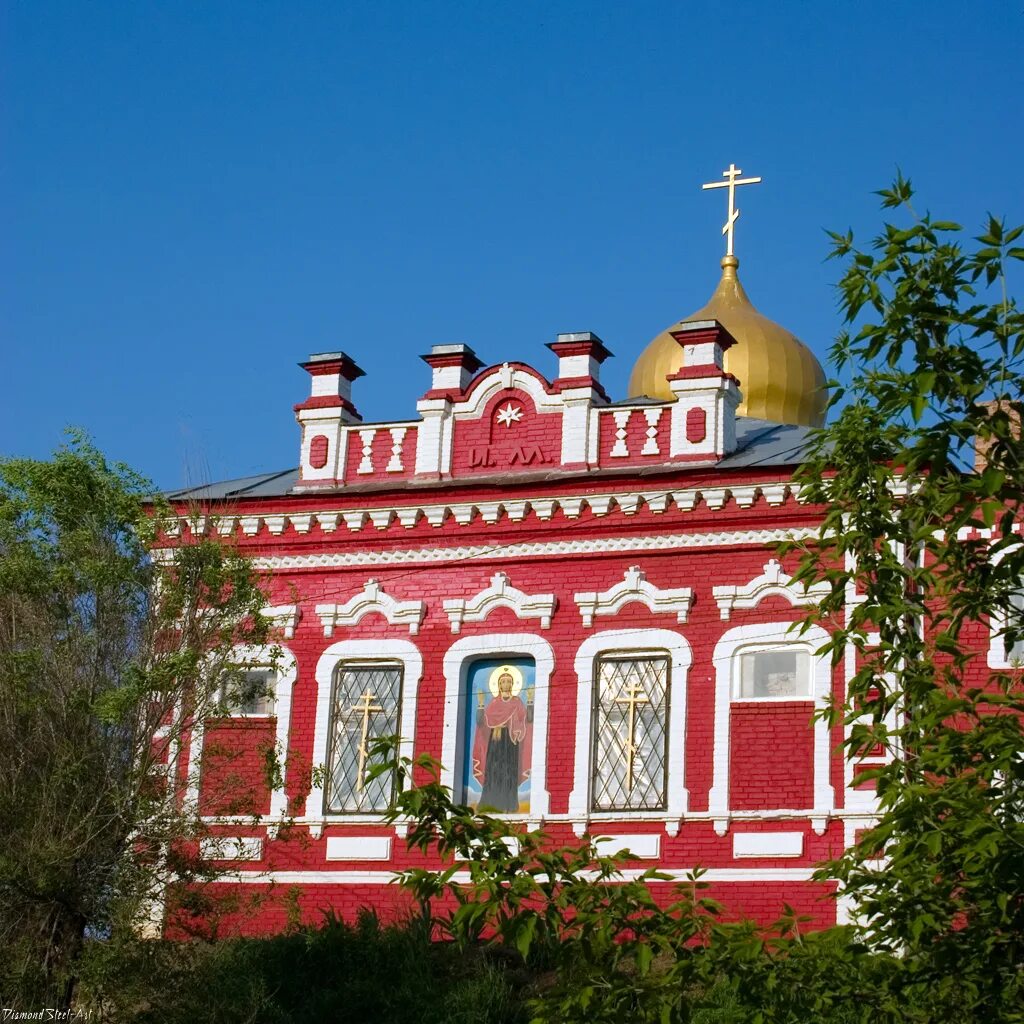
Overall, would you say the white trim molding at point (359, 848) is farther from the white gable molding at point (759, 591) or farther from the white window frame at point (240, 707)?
the white gable molding at point (759, 591)

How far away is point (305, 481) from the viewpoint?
2259 centimetres

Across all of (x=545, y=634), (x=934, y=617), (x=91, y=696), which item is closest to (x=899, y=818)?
(x=934, y=617)

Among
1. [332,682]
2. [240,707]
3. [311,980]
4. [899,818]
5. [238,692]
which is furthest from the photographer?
[332,682]

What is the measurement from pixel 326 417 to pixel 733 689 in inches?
235

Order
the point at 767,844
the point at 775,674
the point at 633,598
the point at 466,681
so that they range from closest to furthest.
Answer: the point at 767,844, the point at 775,674, the point at 633,598, the point at 466,681

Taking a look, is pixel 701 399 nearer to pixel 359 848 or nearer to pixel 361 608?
pixel 361 608

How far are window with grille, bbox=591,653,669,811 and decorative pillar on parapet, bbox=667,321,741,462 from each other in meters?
2.40

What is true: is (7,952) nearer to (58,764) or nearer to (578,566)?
(58,764)

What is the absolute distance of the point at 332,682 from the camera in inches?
855

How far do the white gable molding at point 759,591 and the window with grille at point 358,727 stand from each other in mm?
3821

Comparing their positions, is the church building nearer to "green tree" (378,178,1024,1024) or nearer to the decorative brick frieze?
the decorative brick frieze

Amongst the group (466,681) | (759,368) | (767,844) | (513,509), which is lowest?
(767,844)

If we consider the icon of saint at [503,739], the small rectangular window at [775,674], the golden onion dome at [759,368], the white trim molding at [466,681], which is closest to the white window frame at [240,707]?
the white trim molding at [466,681]

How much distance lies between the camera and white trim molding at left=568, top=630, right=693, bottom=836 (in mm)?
20031
